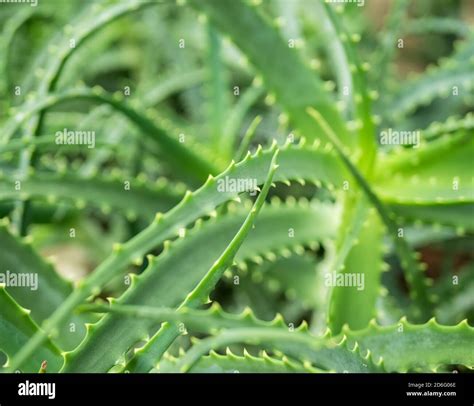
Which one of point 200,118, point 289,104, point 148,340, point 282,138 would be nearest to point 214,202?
point 148,340

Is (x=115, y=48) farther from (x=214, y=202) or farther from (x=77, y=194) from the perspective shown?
(x=214, y=202)

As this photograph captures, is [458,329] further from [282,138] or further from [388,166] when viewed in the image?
[282,138]

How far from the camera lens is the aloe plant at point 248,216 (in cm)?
43

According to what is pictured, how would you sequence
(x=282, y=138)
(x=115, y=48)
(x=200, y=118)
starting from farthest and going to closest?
1. (x=115, y=48)
2. (x=200, y=118)
3. (x=282, y=138)

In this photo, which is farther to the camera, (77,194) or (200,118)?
(200,118)

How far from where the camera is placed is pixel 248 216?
16.2 inches

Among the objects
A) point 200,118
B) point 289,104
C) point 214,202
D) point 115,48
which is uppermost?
point 115,48

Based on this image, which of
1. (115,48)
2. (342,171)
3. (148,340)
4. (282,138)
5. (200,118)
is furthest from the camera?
(115,48)

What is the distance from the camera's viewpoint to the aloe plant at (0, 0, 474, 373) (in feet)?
1.43

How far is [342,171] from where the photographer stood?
0.56 meters

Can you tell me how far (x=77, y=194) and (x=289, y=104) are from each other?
0.19 meters

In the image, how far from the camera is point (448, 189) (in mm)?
567
